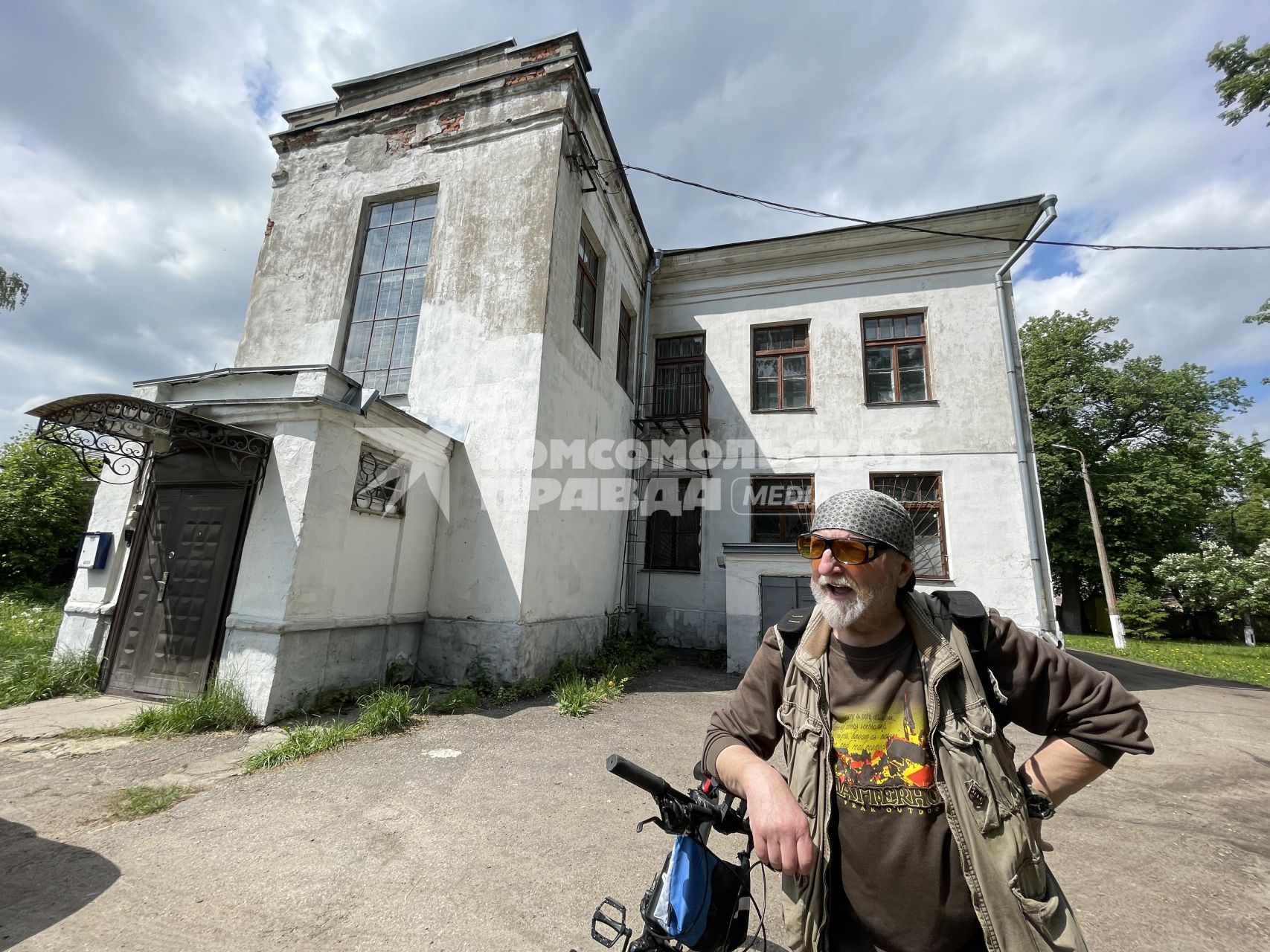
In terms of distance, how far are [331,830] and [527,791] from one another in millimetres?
1272

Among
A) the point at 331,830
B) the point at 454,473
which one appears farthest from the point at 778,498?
the point at 331,830

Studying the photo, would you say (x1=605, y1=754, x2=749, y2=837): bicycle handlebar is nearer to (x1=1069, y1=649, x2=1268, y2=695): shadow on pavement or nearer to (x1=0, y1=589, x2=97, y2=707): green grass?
(x1=0, y1=589, x2=97, y2=707): green grass

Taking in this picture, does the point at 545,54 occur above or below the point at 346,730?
above

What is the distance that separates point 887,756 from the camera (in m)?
1.41

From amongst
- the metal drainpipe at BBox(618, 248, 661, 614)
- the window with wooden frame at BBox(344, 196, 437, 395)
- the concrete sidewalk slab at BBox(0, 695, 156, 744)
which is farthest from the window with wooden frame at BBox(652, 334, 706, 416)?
the concrete sidewalk slab at BBox(0, 695, 156, 744)

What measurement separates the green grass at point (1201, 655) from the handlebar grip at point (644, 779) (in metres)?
15.2

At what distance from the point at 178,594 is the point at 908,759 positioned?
700cm

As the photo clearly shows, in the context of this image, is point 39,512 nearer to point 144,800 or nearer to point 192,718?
point 192,718

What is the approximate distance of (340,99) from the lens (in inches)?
377

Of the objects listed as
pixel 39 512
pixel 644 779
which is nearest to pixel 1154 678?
pixel 644 779

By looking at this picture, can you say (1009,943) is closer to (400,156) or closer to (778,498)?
(778,498)

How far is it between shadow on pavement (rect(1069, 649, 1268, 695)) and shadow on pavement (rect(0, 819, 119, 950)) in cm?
1129

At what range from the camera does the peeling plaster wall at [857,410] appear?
31.1ft

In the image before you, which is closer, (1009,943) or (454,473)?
(1009,943)
